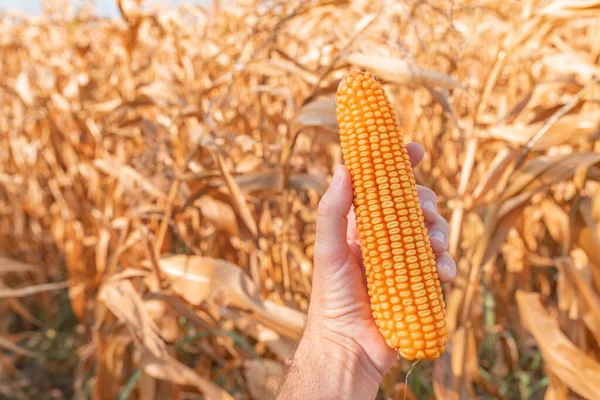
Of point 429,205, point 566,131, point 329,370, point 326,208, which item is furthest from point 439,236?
point 566,131

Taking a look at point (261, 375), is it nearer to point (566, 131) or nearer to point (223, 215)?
point (223, 215)

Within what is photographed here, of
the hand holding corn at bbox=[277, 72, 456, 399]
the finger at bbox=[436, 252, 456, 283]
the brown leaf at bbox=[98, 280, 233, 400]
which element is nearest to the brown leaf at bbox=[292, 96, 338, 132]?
the hand holding corn at bbox=[277, 72, 456, 399]

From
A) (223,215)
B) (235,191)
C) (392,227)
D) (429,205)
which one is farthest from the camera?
(223,215)

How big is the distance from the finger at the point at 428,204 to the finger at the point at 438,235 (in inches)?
0.7

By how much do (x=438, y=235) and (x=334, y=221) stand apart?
0.34m

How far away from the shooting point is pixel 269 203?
3.37 meters

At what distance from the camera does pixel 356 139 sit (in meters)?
1.31

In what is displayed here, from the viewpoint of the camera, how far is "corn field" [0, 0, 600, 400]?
198 centimetres

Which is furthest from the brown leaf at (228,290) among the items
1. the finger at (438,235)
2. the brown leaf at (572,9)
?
the brown leaf at (572,9)

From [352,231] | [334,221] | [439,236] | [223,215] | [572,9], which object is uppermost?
[572,9]

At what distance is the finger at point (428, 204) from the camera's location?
5.15 feet

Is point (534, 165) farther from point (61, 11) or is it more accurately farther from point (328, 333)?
point (61, 11)

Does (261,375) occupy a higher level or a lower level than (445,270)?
lower

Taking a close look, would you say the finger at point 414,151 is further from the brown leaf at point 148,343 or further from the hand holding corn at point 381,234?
the brown leaf at point 148,343
